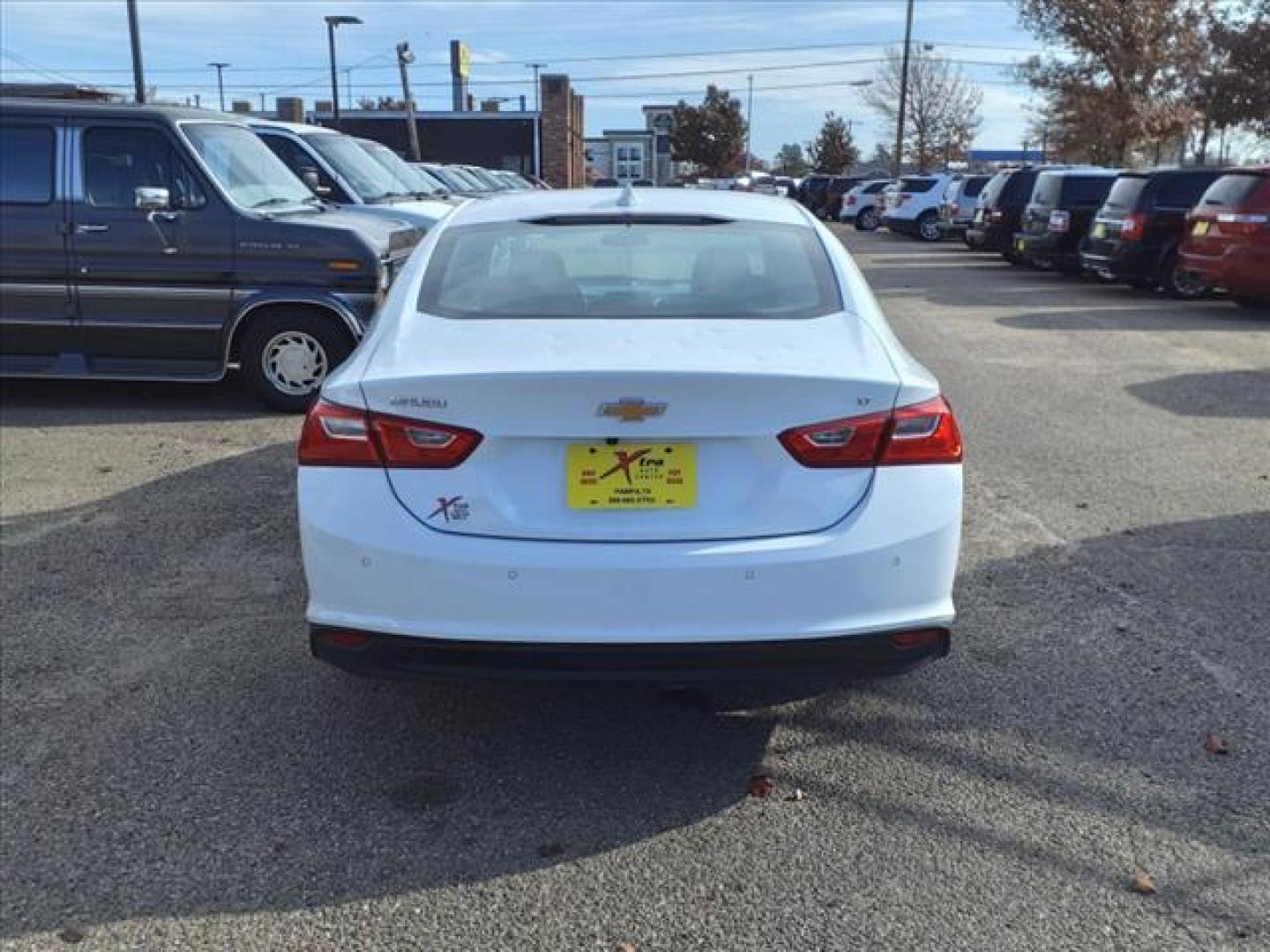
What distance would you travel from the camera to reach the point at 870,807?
10.9ft

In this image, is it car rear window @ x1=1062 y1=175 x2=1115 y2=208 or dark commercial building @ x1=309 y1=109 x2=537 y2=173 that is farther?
dark commercial building @ x1=309 y1=109 x2=537 y2=173

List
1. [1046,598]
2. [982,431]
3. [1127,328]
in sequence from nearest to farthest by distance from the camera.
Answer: [1046,598]
[982,431]
[1127,328]

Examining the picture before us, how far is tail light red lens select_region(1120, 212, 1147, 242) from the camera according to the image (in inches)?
619

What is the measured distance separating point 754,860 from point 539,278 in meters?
1.98

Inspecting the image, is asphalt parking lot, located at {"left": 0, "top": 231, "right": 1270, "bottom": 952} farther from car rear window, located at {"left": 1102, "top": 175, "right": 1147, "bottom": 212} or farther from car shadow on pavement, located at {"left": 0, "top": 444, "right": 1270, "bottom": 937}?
car rear window, located at {"left": 1102, "top": 175, "right": 1147, "bottom": 212}

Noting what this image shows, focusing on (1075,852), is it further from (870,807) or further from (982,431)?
(982,431)

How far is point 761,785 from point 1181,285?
14.6 m

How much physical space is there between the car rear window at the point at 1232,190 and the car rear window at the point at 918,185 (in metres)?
18.5

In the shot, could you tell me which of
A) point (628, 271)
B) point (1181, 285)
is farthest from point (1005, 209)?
point (628, 271)

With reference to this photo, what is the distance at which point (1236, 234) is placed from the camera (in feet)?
43.4

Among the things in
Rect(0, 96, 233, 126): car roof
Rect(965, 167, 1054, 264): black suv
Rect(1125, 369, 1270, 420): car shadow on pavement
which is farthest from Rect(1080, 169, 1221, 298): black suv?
Rect(0, 96, 233, 126): car roof

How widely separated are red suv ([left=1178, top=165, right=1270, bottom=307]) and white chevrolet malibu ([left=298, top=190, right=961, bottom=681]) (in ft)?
38.7

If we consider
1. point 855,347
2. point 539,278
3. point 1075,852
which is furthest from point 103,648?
point 1075,852

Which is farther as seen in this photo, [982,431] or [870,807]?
[982,431]
